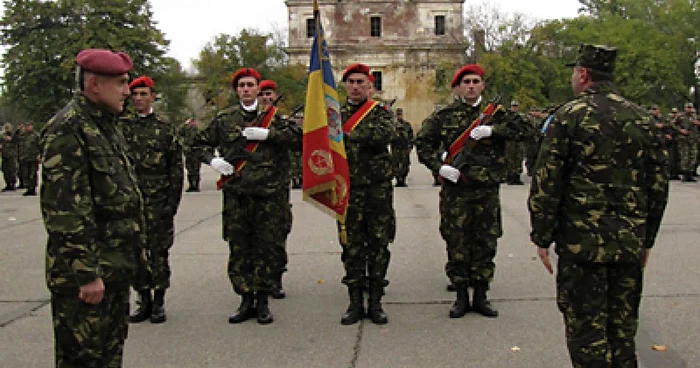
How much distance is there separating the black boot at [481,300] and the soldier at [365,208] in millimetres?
851

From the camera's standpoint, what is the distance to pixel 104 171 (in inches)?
127

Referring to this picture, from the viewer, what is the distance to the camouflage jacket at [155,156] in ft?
18.7

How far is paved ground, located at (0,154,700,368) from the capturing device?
186 inches

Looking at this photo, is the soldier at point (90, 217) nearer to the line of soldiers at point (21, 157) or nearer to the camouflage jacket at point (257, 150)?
the camouflage jacket at point (257, 150)

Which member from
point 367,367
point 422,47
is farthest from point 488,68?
point 367,367

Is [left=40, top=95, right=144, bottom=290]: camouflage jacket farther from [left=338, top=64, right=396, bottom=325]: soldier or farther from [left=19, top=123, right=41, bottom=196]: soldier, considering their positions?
[left=19, top=123, right=41, bottom=196]: soldier

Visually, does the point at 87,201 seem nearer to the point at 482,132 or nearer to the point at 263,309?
the point at 263,309

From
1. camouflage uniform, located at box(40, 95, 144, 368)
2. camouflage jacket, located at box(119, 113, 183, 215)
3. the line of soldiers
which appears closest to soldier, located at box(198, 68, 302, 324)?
camouflage jacket, located at box(119, 113, 183, 215)

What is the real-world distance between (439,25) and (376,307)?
55.6 meters

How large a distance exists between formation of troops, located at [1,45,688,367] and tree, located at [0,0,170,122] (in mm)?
38991

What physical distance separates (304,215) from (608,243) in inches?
348

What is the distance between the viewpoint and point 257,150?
223 inches

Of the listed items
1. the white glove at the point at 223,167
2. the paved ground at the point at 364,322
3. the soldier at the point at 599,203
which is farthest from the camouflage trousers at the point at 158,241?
the soldier at the point at 599,203

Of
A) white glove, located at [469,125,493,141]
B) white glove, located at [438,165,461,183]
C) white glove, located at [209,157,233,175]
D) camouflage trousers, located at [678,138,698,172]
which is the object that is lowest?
camouflage trousers, located at [678,138,698,172]
